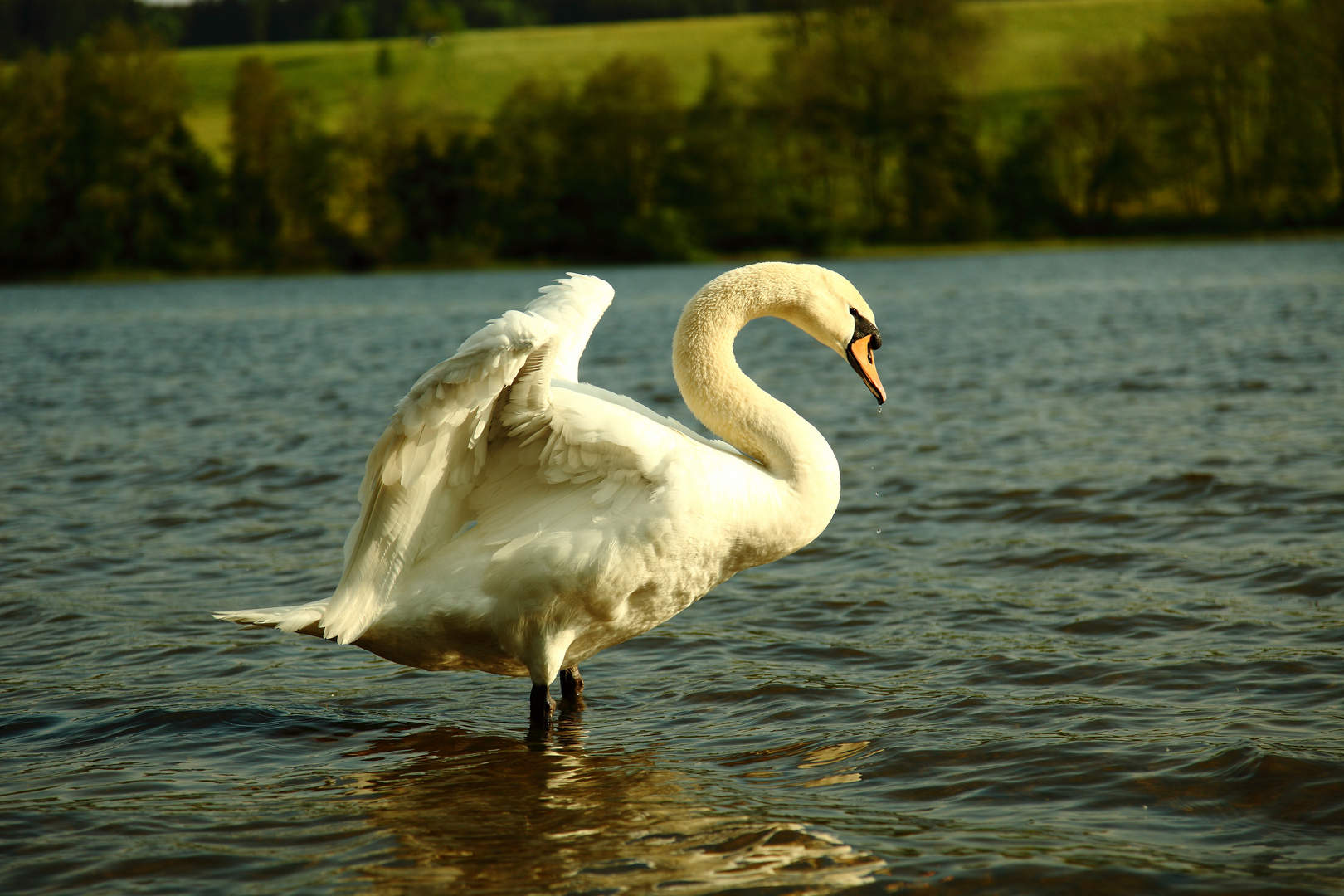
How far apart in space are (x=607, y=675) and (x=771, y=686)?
92 cm

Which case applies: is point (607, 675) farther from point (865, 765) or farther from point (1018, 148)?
point (1018, 148)

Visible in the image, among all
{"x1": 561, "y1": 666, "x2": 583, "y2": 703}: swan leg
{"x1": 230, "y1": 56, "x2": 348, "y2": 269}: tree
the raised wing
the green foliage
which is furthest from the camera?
{"x1": 230, "y1": 56, "x2": 348, "y2": 269}: tree

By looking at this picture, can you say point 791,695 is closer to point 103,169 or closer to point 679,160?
point 679,160

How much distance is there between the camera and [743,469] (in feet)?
16.5

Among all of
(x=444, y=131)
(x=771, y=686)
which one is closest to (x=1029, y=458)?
(x=771, y=686)

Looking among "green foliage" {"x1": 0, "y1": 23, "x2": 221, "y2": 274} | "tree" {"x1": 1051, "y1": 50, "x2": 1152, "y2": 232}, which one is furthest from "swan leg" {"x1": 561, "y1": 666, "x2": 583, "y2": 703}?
"tree" {"x1": 1051, "y1": 50, "x2": 1152, "y2": 232}

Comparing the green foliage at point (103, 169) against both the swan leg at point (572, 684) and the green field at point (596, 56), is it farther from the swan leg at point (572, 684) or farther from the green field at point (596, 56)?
the swan leg at point (572, 684)

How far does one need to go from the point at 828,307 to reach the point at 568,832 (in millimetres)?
2509

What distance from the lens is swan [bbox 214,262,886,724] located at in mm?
4773

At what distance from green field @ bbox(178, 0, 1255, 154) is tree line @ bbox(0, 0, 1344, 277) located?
4468 millimetres

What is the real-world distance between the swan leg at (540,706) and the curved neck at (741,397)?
133cm

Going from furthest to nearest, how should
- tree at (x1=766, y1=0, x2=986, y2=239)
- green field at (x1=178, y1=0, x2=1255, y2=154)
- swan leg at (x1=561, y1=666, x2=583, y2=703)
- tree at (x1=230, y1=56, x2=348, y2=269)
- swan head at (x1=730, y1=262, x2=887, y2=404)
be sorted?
green field at (x1=178, y1=0, x2=1255, y2=154) < tree at (x1=766, y1=0, x2=986, y2=239) < tree at (x1=230, y1=56, x2=348, y2=269) < swan leg at (x1=561, y1=666, x2=583, y2=703) < swan head at (x1=730, y1=262, x2=887, y2=404)

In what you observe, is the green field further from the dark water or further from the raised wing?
the raised wing

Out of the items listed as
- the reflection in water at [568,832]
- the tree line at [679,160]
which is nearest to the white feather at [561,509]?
the reflection in water at [568,832]
